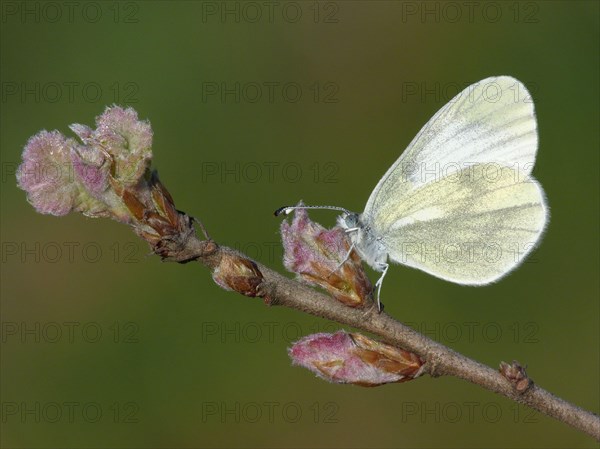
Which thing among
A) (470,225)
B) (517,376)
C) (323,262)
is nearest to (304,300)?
(323,262)

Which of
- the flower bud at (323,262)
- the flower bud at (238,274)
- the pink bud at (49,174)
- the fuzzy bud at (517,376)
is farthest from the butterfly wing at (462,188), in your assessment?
the pink bud at (49,174)

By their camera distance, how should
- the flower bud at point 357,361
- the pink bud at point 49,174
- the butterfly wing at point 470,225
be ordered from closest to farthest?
the pink bud at point 49,174, the flower bud at point 357,361, the butterfly wing at point 470,225

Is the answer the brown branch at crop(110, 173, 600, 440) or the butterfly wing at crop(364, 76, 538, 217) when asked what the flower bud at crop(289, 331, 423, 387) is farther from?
the butterfly wing at crop(364, 76, 538, 217)

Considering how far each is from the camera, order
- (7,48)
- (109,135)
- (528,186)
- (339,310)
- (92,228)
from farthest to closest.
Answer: (7,48)
(92,228)
(528,186)
(339,310)
(109,135)

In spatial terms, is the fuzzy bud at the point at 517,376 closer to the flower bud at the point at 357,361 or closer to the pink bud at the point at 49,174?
the flower bud at the point at 357,361

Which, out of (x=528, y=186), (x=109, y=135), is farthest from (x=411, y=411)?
(x=109, y=135)

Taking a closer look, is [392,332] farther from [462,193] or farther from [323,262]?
[462,193]

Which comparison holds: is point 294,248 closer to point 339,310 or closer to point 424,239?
point 339,310
